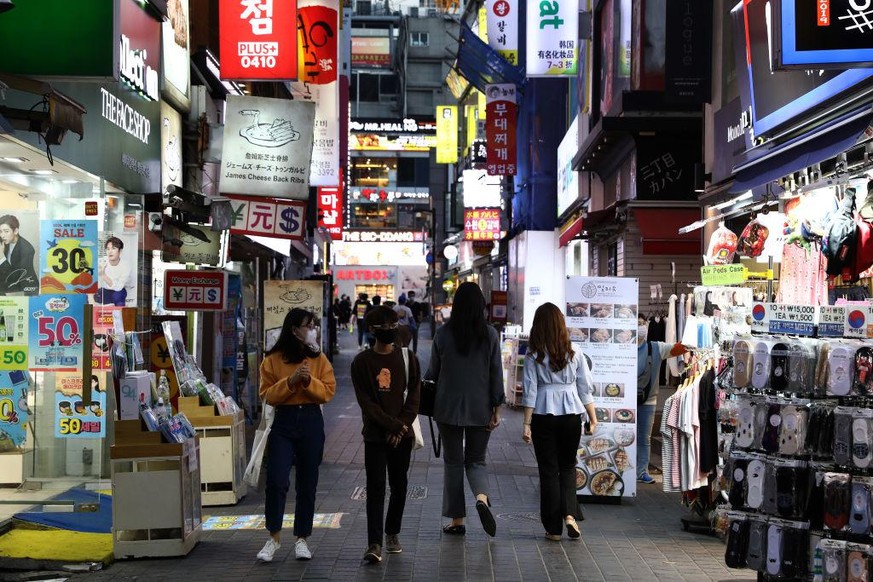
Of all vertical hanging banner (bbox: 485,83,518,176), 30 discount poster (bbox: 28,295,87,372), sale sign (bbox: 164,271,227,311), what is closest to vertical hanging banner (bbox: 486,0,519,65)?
vertical hanging banner (bbox: 485,83,518,176)

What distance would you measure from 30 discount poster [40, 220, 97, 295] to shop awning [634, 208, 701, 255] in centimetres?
1023

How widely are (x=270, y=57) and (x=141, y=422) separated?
319 inches

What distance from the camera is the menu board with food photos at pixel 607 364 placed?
1162 centimetres

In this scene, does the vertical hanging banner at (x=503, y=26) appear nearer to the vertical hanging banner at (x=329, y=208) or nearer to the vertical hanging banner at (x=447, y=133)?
the vertical hanging banner at (x=329, y=208)

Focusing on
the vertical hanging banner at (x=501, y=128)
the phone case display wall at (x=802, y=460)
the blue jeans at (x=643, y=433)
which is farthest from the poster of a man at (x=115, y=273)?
the vertical hanging banner at (x=501, y=128)

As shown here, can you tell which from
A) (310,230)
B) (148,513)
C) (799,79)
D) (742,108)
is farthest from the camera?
(310,230)

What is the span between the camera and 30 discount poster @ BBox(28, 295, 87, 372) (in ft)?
31.0

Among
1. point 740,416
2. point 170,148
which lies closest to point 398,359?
point 740,416

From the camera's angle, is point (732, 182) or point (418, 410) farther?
point (732, 182)

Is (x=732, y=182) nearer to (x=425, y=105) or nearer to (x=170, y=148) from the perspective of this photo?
(x=170, y=148)

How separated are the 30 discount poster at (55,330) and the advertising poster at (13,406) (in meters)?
0.15

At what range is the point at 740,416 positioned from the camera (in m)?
7.52

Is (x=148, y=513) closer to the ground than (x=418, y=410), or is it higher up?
closer to the ground

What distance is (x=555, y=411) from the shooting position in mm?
9523
